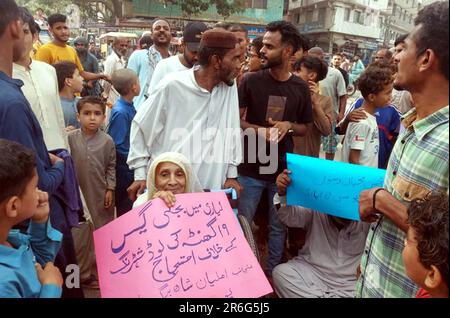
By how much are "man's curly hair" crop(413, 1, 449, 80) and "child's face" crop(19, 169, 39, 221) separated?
1.31m

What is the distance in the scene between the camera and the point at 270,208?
118 inches

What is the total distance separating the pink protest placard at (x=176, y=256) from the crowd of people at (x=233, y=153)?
13 centimetres

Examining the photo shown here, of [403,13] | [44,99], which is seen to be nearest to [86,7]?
[44,99]

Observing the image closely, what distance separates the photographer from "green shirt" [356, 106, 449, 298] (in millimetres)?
1221

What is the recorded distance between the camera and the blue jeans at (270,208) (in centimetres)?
286

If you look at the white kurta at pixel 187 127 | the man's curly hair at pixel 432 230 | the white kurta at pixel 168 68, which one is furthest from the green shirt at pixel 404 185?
the white kurta at pixel 168 68

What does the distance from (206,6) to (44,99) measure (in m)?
17.6

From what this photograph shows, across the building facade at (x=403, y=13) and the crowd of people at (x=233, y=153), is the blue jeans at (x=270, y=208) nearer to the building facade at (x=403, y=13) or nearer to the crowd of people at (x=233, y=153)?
the crowd of people at (x=233, y=153)

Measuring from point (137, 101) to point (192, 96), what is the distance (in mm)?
2428

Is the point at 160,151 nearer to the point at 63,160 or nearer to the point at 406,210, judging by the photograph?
the point at 63,160

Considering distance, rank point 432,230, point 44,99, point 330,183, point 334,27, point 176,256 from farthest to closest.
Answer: point 334,27 → point 44,99 → point 330,183 → point 176,256 → point 432,230

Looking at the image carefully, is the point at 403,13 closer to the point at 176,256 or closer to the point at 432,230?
the point at 432,230

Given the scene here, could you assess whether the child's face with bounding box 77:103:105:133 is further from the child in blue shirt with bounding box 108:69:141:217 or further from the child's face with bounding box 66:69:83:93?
the child's face with bounding box 66:69:83:93

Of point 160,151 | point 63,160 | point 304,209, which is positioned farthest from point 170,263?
point 304,209
